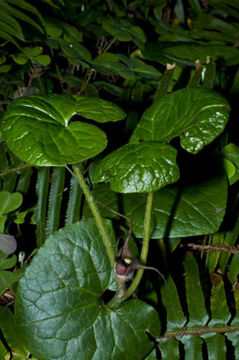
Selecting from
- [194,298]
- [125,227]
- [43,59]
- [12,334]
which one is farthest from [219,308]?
[43,59]

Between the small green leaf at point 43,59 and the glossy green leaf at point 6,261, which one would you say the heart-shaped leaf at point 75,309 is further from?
the small green leaf at point 43,59

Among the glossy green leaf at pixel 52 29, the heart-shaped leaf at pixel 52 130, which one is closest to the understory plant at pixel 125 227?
the heart-shaped leaf at pixel 52 130

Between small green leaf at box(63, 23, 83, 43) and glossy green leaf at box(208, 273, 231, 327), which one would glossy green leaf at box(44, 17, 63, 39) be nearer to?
small green leaf at box(63, 23, 83, 43)

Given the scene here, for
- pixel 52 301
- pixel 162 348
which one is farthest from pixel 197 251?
pixel 52 301

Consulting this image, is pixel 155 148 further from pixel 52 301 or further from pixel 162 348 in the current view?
pixel 162 348

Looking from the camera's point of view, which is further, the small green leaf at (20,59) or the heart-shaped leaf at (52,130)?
the small green leaf at (20,59)

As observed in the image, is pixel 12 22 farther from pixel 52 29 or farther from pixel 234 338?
pixel 234 338

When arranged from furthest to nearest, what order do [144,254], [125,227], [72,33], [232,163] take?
[72,33] < [232,163] < [125,227] < [144,254]
